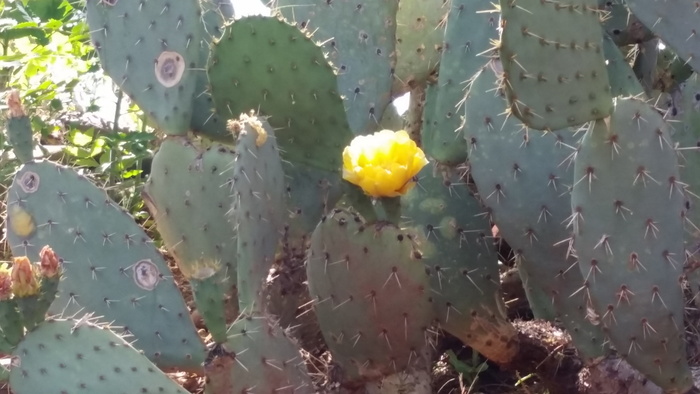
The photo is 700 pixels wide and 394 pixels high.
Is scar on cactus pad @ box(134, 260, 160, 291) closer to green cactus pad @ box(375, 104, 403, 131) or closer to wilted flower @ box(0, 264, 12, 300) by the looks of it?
wilted flower @ box(0, 264, 12, 300)

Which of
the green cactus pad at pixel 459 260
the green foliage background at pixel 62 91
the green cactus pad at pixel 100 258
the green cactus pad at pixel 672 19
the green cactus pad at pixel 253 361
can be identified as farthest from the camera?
the green foliage background at pixel 62 91

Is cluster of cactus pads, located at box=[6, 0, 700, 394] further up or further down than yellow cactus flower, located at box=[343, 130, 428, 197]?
further down

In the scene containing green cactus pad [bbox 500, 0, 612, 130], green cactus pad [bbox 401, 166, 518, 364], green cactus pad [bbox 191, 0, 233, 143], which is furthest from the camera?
green cactus pad [bbox 191, 0, 233, 143]

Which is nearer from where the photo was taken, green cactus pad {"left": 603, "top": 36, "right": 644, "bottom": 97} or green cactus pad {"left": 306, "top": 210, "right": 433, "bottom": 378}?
green cactus pad {"left": 306, "top": 210, "right": 433, "bottom": 378}

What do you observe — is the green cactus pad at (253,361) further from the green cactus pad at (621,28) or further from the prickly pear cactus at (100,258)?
the green cactus pad at (621,28)

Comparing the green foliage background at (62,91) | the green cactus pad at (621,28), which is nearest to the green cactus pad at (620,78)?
the green cactus pad at (621,28)

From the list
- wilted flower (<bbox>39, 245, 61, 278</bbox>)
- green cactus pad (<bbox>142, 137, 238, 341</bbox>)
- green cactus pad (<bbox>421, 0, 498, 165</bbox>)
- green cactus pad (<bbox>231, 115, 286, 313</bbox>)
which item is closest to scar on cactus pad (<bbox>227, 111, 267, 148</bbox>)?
green cactus pad (<bbox>231, 115, 286, 313</bbox>)

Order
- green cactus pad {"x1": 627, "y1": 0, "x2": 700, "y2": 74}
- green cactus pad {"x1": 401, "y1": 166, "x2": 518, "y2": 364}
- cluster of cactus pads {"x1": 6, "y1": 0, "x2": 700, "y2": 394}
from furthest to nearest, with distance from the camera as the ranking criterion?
1. green cactus pad {"x1": 401, "y1": 166, "x2": 518, "y2": 364}
2. green cactus pad {"x1": 627, "y1": 0, "x2": 700, "y2": 74}
3. cluster of cactus pads {"x1": 6, "y1": 0, "x2": 700, "y2": 394}
